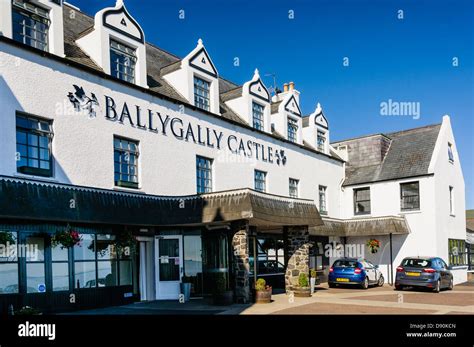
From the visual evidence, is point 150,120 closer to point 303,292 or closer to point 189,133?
point 189,133

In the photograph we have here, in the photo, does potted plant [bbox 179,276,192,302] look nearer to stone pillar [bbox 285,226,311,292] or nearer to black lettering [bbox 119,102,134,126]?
stone pillar [bbox 285,226,311,292]

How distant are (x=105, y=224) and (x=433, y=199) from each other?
61.0ft

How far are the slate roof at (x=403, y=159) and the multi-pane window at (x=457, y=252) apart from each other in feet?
16.1

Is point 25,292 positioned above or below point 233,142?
below

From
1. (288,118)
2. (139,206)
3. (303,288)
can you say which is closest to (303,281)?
(303,288)

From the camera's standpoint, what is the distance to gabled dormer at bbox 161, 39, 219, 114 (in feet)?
63.0

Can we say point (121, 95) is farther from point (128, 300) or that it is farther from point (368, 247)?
point (368, 247)

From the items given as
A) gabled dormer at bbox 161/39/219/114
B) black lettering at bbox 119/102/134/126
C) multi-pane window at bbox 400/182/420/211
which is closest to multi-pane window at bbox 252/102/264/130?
gabled dormer at bbox 161/39/219/114

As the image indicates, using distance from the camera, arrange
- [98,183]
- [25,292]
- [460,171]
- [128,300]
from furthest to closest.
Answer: [460,171] → [128,300] → [98,183] → [25,292]

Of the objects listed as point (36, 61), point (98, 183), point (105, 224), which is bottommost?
point (105, 224)

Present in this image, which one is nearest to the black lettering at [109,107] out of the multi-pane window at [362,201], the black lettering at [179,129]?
the black lettering at [179,129]

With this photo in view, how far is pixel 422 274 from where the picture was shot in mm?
20531

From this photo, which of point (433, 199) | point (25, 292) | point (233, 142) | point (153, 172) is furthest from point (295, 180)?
point (25, 292)

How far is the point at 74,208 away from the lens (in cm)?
1377
